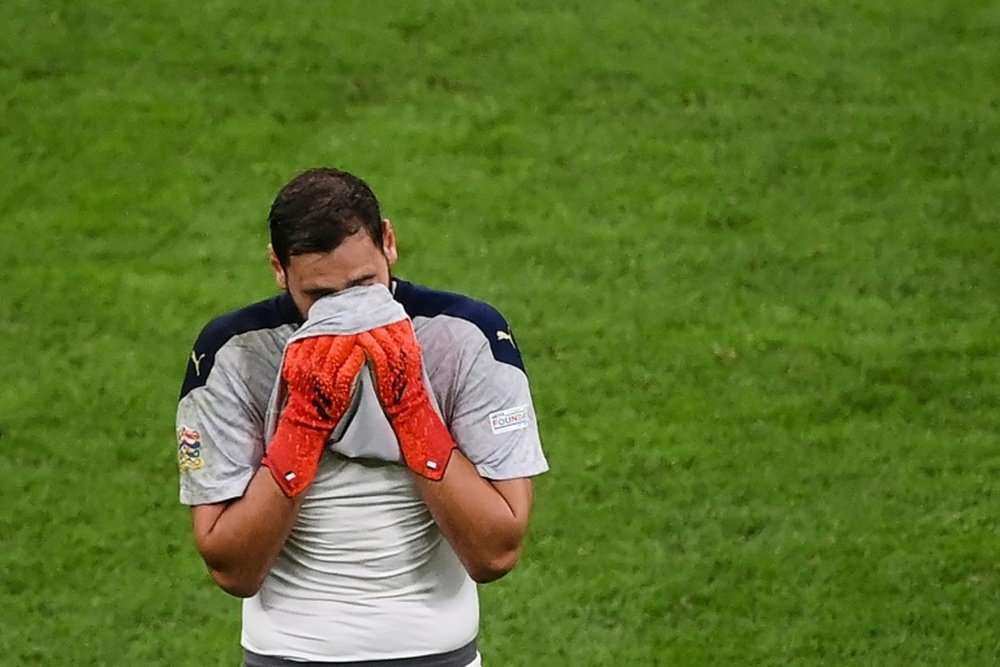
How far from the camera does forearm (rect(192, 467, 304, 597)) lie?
6.02 feet

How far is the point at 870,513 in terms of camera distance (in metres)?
4.09

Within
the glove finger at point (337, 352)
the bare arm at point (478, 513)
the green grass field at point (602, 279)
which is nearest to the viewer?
the glove finger at point (337, 352)

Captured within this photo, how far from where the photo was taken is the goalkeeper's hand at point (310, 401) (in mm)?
1756

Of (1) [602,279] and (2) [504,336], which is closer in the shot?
(2) [504,336]

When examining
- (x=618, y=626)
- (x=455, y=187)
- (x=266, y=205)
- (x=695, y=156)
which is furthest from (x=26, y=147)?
(x=618, y=626)

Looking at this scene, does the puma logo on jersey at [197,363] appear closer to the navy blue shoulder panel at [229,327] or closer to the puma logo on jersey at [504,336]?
the navy blue shoulder panel at [229,327]

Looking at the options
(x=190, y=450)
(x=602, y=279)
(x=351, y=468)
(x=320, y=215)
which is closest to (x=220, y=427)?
(x=190, y=450)

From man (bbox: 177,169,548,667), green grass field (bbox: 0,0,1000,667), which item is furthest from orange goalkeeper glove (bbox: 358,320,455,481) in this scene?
green grass field (bbox: 0,0,1000,667)

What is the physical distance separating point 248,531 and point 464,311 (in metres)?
0.41

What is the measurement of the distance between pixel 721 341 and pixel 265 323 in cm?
313

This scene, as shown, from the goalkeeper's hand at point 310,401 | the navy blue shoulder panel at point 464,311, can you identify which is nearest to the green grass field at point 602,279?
the navy blue shoulder panel at point 464,311

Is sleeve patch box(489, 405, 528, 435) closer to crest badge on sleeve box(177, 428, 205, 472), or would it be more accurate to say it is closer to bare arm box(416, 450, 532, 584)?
bare arm box(416, 450, 532, 584)

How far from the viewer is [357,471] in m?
1.90

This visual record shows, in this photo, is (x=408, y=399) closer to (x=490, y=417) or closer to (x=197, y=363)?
(x=490, y=417)
